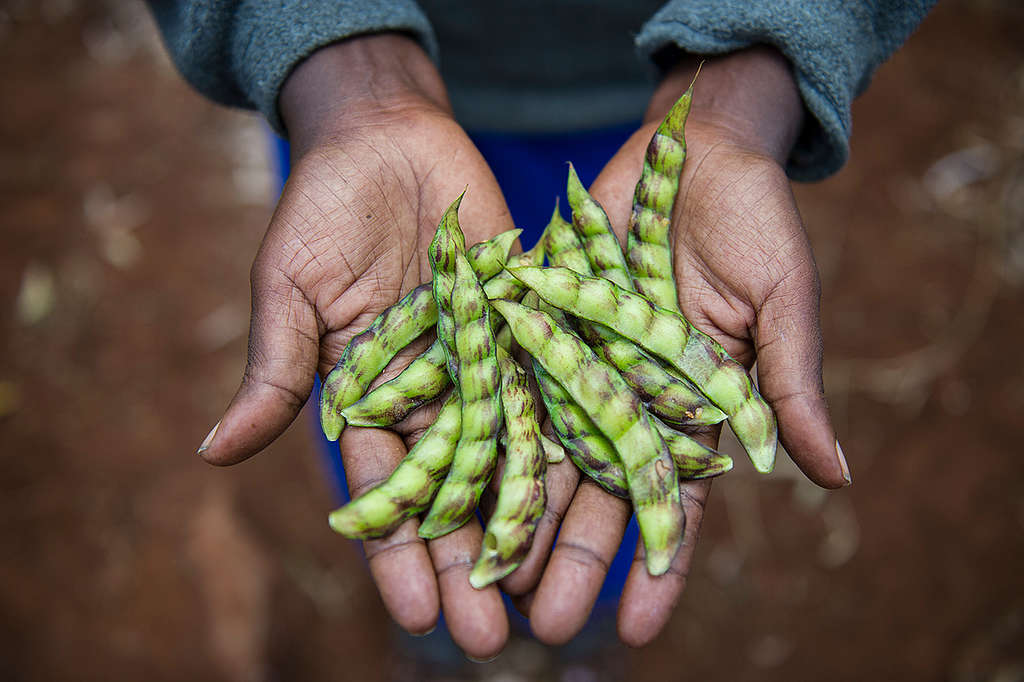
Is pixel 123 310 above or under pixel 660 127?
under

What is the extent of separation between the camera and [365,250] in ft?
10.4

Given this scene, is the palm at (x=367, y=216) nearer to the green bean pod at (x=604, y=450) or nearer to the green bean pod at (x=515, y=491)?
the green bean pod at (x=515, y=491)

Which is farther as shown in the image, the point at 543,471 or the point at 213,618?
the point at 213,618

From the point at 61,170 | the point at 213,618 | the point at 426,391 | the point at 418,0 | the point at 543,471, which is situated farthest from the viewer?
the point at 61,170

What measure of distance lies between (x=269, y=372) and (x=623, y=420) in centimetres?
130

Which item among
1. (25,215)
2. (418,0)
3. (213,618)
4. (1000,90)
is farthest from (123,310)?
(1000,90)

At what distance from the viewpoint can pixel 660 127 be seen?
3.27 meters

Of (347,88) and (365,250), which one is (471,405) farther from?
(347,88)

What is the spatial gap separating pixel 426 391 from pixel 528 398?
0.40 metres

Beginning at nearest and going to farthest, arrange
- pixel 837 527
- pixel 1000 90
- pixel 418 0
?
1. pixel 418 0
2. pixel 837 527
3. pixel 1000 90

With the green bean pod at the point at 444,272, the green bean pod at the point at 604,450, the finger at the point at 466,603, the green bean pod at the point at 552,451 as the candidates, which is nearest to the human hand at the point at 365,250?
the finger at the point at 466,603

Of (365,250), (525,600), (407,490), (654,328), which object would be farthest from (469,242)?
(525,600)

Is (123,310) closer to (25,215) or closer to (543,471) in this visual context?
(25,215)

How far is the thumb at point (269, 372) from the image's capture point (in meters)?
2.76
